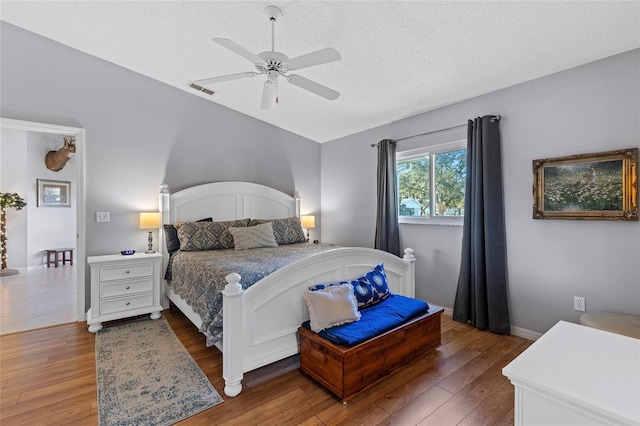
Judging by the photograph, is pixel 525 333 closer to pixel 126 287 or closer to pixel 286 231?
pixel 286 231

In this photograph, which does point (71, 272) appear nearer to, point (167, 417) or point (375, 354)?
point (167, 417)

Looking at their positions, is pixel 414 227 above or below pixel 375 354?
above

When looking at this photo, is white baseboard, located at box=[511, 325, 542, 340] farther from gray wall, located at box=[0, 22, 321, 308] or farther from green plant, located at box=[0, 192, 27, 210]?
green plant, located at box=[0, 192, 27, 210]

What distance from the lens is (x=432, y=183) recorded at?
11.9 feet

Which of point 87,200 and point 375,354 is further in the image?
point 87,200

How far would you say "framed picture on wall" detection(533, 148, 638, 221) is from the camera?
7.36ft

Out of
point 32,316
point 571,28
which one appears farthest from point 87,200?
point 571,28

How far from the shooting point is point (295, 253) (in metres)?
3.03

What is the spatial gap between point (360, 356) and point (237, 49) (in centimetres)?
213

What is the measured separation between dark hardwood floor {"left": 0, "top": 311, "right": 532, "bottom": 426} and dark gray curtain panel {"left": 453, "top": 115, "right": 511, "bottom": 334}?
360 mm

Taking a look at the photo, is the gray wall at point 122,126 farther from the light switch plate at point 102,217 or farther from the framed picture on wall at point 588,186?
the framed picture on wall at point 588,186

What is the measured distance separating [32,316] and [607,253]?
5638 millimetres

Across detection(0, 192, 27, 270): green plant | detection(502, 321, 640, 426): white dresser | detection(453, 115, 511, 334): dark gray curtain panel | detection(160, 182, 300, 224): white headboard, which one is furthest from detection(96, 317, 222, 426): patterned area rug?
detection(0, 192, 27, 270): green plant

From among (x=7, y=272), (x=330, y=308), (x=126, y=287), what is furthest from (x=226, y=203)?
(x=7, y=272)
